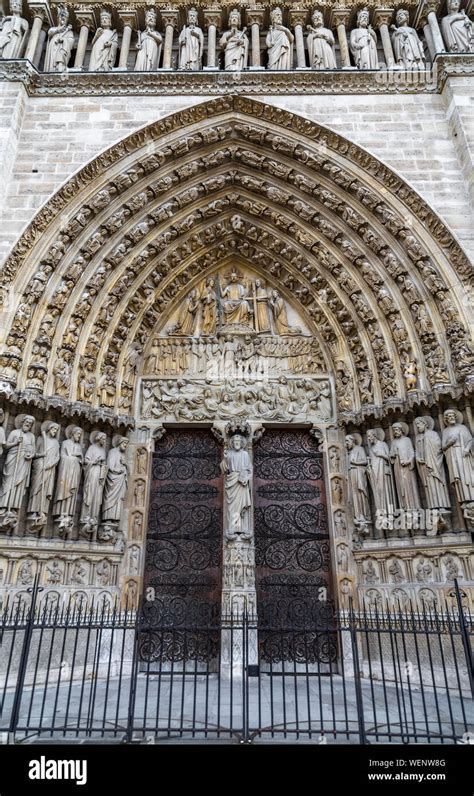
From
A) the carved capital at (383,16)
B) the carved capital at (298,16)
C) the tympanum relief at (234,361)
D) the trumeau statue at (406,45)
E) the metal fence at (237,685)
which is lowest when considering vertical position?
the metal fence at (237,685)

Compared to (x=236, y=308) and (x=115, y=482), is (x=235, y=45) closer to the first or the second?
(x=236, y=308)

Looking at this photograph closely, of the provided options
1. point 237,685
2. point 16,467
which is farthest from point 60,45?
point 237,685

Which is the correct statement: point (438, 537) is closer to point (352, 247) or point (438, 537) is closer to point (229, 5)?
point (352, 247)

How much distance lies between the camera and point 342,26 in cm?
832

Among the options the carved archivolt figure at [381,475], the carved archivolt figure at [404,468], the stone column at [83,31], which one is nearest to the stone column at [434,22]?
the stone column at [83,31]

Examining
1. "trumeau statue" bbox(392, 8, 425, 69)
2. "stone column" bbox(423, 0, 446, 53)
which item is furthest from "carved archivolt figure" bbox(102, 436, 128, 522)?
"stone column" bbox(423, 0, 446, 53)

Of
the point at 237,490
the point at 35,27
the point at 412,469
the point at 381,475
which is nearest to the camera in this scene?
the point at 412,469

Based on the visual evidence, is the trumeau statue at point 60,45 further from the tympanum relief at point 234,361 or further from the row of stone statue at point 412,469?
the row of stone statue at point 412,469

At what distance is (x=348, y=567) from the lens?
6535mm

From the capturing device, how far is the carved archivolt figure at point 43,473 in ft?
19.1

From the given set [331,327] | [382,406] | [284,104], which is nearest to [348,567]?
[382,406]

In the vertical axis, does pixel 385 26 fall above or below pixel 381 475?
above

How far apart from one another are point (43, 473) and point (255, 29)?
823 centimetres

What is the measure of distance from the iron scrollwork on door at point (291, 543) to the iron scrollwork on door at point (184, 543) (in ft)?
2.15
